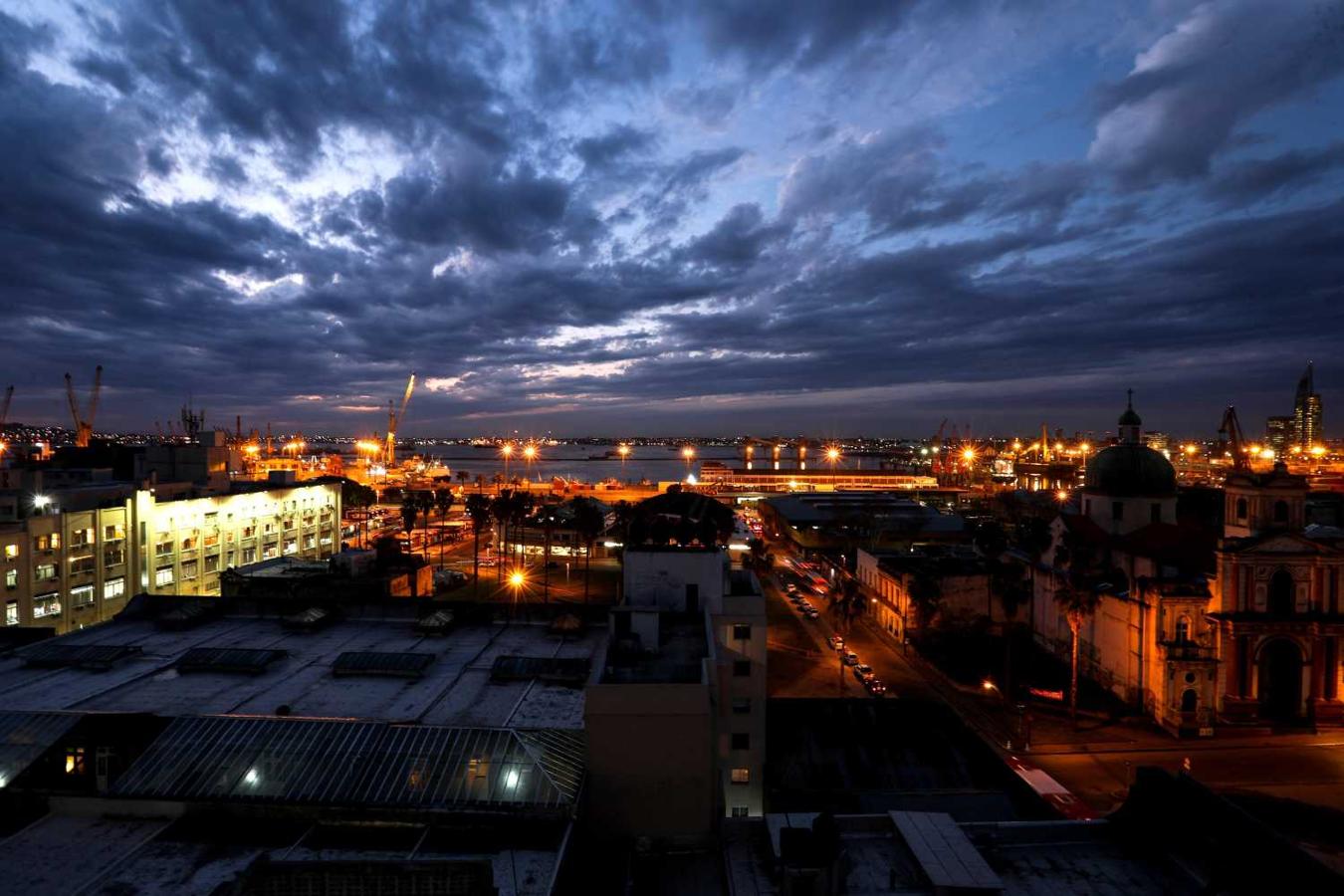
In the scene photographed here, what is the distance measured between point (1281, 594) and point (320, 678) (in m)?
50.3

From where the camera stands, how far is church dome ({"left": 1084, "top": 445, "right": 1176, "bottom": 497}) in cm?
5297

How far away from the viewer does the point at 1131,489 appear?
5334 centimetres

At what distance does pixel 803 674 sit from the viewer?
4647 centimetres

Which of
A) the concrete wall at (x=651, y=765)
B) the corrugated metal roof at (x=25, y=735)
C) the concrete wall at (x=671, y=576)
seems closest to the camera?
the corrugated metal roof at (x=25, y=735)

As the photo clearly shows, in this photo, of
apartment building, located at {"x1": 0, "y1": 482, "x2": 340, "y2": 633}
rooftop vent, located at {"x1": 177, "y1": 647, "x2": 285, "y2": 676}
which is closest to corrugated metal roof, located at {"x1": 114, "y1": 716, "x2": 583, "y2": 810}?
rooftop vent, located at {"x1": 177, "y1": 647, "x2": 285, "y2": 676}

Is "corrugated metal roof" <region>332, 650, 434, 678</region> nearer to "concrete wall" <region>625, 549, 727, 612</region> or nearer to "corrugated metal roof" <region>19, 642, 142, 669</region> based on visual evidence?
"corrugated metal roof" <region>19, 642, 142, 669</region>

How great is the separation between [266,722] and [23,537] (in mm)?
46529

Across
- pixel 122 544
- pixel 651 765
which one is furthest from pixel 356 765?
pixel 122 544

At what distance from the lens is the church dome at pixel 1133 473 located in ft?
174

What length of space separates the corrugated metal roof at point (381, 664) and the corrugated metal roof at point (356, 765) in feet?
17.6

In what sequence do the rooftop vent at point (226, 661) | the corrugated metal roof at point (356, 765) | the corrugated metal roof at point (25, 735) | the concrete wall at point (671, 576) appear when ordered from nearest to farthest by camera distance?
1. the corrugated metal roof at point (356, 765)
2. the corrugated metal roof at point (25, 735)
3. the rooftop vent at point (226, 661)
4. the concrete wall at point (671, 576)

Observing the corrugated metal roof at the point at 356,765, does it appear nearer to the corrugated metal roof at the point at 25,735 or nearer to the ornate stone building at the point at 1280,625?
the corrugated metal roof at the point at 25,735

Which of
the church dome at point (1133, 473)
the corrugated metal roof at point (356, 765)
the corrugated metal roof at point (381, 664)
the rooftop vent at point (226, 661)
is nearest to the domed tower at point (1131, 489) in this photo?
the church dome at point (1133, 473)

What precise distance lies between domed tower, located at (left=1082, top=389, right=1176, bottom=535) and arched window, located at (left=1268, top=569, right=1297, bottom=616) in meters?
12.9
